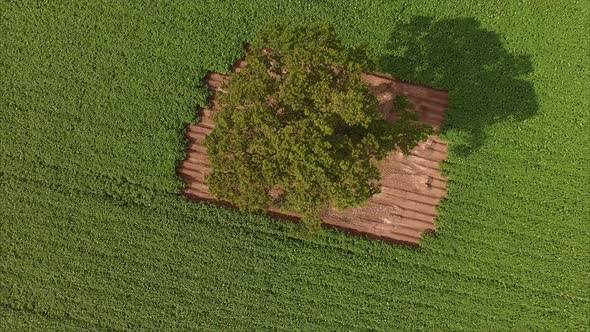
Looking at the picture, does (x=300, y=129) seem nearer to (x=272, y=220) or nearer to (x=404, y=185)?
(x=272, y=220)

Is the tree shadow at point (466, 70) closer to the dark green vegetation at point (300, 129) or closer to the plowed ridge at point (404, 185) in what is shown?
A: the plowed ridge at point (404, 185)

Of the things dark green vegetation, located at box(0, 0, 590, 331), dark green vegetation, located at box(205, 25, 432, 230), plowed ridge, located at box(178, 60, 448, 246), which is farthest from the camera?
plowed ridge, located at box(178, 60, 448, 246)

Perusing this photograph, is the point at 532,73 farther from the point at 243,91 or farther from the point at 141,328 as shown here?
the point at 141,328

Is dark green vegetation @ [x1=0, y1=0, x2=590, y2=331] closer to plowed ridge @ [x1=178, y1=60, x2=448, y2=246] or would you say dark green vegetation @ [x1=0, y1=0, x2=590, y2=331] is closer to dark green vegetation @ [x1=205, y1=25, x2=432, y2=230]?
plowed ridge @ [x1=178, y1=60, x2=448, y2=246]

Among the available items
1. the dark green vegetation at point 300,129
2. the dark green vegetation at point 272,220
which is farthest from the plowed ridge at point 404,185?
the dark green vegetation at point 300,129

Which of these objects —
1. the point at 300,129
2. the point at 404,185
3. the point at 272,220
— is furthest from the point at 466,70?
the point at 272,220

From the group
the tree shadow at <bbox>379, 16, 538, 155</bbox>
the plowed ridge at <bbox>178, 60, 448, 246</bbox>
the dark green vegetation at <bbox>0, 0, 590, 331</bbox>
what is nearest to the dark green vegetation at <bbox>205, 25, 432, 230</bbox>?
the plowed ridge at <bbox>178, 60, 448, 246</bbox>

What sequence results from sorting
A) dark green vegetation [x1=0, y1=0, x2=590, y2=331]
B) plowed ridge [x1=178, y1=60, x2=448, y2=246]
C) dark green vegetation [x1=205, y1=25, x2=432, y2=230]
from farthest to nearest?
1. plowed ridge [x1=178, y1=60, x2=448, y2=246]
2. dark green vegetation [x1=0, y1=0, x2=590, y2=331]
3. dark green vegetation [x1=205, y1=25, x2=432, y2=230]
